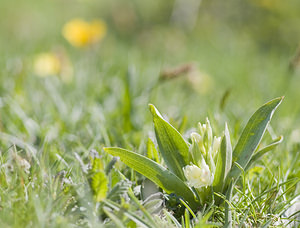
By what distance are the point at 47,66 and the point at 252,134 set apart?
1.88 m

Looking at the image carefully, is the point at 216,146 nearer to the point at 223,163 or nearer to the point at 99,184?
the point at 223,163

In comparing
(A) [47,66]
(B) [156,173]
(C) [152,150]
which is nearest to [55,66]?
(A) [47,66]

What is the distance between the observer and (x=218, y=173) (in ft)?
3.94

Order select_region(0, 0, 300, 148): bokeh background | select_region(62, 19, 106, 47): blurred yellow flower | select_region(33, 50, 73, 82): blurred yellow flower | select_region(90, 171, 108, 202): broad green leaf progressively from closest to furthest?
select_region(90, 171, 108, 202): broad green leaf
select_region(0, 0, 300, 148): bokeh background
select_region(33, 50, 73, 82): blurred yellow flower
select_region(62, 19, 106, 47): blurred yellow flower

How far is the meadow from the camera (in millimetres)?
1126

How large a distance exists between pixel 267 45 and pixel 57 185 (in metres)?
4.38

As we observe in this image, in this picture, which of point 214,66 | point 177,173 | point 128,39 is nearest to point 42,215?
point 177,173

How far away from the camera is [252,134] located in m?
1.24

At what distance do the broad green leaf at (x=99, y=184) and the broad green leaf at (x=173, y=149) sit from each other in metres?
0.25

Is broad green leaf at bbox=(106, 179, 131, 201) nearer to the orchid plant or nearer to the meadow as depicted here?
the meadow

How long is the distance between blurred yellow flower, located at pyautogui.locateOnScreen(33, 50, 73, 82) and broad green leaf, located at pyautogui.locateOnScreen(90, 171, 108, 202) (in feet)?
5.13

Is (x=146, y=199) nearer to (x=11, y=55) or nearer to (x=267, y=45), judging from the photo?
(x=11, y=55)

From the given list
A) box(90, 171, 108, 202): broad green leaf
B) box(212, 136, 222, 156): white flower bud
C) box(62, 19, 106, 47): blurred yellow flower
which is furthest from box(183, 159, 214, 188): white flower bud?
box(62, 19, 106, 47): blurred yellow flower

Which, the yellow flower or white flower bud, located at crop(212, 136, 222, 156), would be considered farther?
the yellow flower
